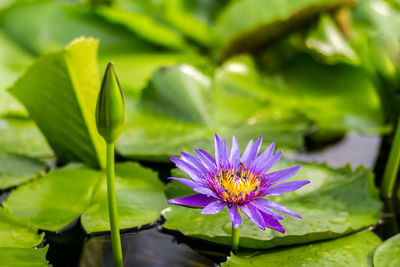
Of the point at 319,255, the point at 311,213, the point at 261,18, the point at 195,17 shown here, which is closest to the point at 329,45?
the point at 261,18

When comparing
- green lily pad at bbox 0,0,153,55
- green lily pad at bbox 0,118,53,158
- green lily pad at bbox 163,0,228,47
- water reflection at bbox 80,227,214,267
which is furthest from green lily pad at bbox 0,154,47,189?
green lily pad at bbox 163,0,228,47

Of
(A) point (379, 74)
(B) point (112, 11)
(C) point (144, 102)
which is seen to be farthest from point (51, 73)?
(A) point (379, 74)

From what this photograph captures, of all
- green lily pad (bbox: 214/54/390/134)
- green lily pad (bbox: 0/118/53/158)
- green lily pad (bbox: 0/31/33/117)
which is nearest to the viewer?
green lily pad (bbox: 0/118/53/158)

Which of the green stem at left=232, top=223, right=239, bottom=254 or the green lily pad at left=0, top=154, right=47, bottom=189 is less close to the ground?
the green lily pad at left=0, top=154, right=47, bottom=189

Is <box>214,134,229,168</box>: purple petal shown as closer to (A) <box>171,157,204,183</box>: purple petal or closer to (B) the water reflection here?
(A) <box>171,157,204,183</box>: purple petal

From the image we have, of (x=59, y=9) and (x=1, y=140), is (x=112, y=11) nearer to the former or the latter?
(x=59, y=9)

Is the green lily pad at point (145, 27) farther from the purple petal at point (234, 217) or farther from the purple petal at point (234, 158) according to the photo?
the purple petal at point (234, 217)

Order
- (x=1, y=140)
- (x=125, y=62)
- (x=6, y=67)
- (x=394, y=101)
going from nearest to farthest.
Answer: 1. (x=1, y=140)
2. (x=394, y=101)
3. (x=6, y=67)
4. (x=125, y=62)
